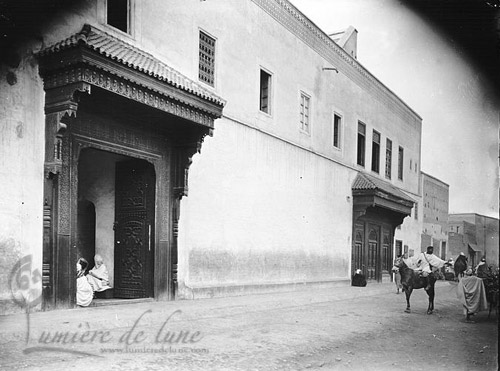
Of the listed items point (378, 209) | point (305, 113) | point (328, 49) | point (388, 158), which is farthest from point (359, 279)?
point (328, 49)

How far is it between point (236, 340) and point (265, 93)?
8845mm

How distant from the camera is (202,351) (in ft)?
19.8

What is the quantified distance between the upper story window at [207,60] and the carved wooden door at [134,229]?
270cm

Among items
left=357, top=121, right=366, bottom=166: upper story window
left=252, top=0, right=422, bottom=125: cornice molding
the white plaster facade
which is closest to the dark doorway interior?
the white plaster facade

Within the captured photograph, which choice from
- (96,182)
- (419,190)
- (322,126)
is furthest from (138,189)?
(419,190)

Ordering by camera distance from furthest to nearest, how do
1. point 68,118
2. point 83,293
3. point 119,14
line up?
point 119,14
point 83,293
point 68,118

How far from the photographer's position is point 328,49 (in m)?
17.7

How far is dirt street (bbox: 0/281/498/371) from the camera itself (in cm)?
552

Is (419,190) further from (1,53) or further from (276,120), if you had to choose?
(1,53)

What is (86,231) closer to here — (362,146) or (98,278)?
(98,278)

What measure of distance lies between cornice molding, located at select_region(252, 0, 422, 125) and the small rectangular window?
1.77 metres

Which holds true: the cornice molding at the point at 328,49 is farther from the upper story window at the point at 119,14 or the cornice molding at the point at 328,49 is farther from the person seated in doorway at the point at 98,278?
the person seated in doorway at the point at 98,278

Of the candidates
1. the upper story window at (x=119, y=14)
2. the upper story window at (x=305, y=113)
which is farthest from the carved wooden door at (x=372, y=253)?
the upper story window at (x=119, y=14)

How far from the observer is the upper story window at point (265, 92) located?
14.2 metres
